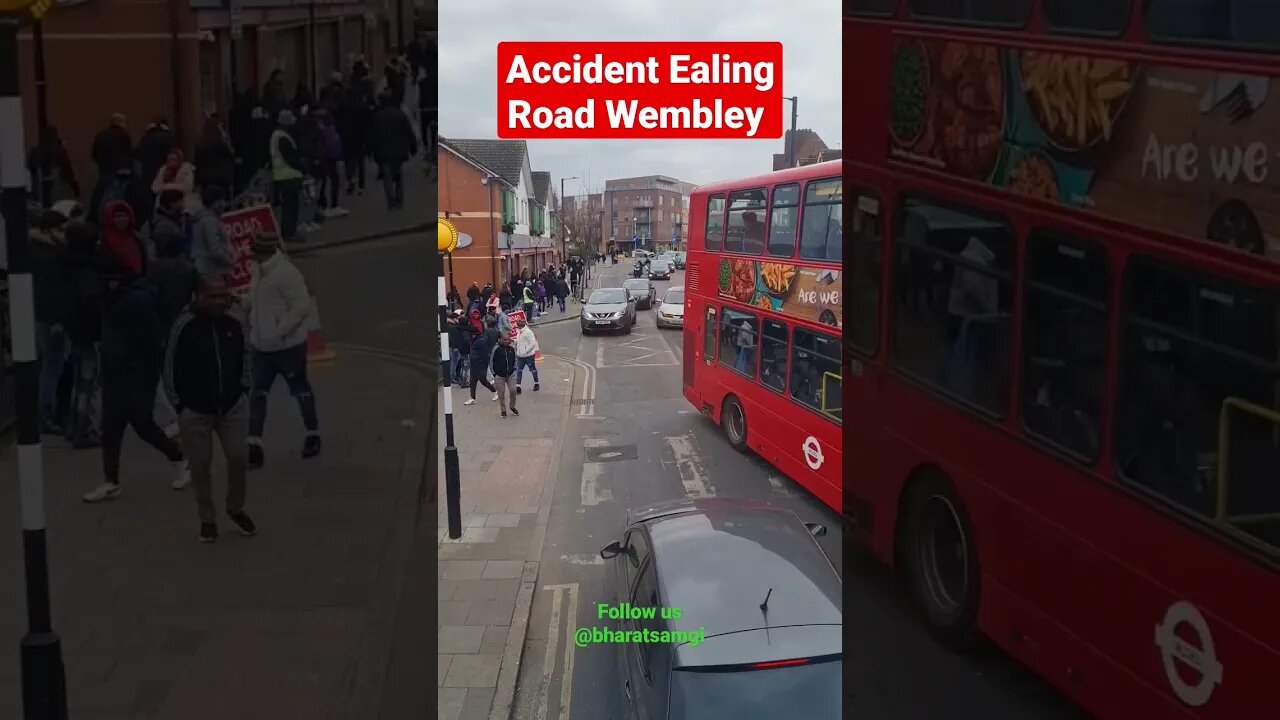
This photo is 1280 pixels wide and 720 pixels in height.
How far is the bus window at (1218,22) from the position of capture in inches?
50.8

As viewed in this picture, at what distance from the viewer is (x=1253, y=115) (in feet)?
4.19

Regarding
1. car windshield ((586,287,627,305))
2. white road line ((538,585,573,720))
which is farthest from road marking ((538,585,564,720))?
car windshield ((586,287,627,305))

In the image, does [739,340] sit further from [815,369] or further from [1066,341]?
[1066,341]

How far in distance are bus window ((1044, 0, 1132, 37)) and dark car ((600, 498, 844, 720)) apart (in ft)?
2.89

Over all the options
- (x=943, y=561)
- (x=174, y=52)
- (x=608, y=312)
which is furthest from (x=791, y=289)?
(x=174, y=52)

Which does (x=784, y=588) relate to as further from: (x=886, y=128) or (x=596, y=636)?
(x=886, y=128)

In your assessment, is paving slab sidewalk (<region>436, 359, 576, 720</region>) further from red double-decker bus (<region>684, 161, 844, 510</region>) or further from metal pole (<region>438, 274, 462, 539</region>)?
red double-decker bus (<region>684, 161, 844, 510</region>)

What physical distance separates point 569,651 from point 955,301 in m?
0.88

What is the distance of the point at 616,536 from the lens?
1703 millimetres

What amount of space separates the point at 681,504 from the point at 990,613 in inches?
21.6

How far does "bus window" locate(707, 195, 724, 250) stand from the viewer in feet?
5.56

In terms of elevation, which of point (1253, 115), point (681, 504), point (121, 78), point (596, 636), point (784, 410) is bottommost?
point (596, 636)

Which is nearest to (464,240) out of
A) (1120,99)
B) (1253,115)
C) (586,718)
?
(586,718)

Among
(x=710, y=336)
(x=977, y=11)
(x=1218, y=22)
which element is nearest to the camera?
(x=1218, y=22)
